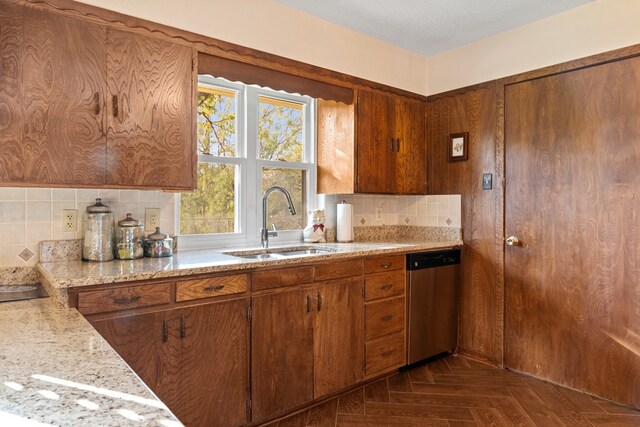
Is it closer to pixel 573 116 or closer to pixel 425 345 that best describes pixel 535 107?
pixel 573 116

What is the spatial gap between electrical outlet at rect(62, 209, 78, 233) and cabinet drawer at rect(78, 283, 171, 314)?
0.62 metres

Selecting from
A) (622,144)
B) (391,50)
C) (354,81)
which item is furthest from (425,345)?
(391,50)

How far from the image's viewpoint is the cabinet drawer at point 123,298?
165 cm

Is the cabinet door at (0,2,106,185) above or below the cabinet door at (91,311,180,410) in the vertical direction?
above

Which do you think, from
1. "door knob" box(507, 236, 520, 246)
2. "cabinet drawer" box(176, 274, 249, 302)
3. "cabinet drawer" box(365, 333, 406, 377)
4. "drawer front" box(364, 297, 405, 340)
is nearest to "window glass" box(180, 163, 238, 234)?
"cabinet drawer" box(176, 274, 249, 302)

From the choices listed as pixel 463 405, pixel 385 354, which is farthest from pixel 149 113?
pixel 463 405

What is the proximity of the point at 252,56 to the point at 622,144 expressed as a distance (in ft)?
7.56

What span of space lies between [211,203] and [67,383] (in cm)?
191

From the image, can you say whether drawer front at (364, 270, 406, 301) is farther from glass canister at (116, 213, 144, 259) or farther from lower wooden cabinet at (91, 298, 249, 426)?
glass canister at (116, 213, 144, 259)

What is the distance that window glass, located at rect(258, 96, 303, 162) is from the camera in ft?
9.68

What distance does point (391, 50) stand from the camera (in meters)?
3.31

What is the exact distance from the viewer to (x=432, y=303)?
3.08m

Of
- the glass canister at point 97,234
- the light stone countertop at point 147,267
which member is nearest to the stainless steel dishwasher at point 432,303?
the light stone countertop at point 147,267

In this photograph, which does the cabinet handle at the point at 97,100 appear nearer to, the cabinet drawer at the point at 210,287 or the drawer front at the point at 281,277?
the cabinet drawer at the point at 210,287
